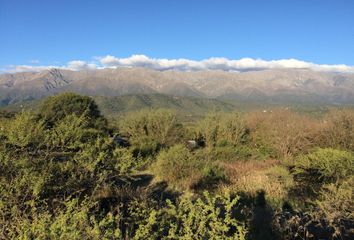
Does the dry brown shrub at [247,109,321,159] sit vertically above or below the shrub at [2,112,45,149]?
below

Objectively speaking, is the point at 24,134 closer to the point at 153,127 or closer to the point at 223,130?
the point at 153,127

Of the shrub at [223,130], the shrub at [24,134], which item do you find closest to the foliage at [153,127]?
the shrub at [223,130]

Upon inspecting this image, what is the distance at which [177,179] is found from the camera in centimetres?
1411

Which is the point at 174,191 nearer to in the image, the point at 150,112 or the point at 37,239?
the point at 37,239

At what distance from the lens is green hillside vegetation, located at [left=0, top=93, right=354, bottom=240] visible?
4.55m

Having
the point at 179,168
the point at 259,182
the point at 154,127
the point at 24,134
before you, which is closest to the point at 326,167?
the point at 259,182

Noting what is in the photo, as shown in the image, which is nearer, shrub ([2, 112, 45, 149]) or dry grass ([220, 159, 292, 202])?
shrub ([2, 112, 45, 149])

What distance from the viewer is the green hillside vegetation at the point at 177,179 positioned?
14.9 feet

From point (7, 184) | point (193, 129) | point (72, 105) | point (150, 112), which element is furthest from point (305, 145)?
point (72, 105)

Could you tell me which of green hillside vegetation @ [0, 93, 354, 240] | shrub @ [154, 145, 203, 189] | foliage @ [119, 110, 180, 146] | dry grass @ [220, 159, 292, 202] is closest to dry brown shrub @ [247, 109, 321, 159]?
green hillside vegetation @ [0, 93, 354, 240]

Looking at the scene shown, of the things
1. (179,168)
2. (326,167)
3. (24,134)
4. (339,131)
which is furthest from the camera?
(339,131)

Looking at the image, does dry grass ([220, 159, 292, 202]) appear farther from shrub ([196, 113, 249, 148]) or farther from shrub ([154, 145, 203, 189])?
shrub ([196, 113, 249, 148])

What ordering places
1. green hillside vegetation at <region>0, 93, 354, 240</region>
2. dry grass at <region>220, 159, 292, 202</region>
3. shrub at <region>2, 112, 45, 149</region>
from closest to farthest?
1. green hillside vegetation at <region>0, 93, 354, 240</region>
2. shrub at <region>2, 112, 45, 149</region>
3. dry grass at <region>220, 159, 292, 202</region>

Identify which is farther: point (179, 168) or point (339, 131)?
point (339, 131)
